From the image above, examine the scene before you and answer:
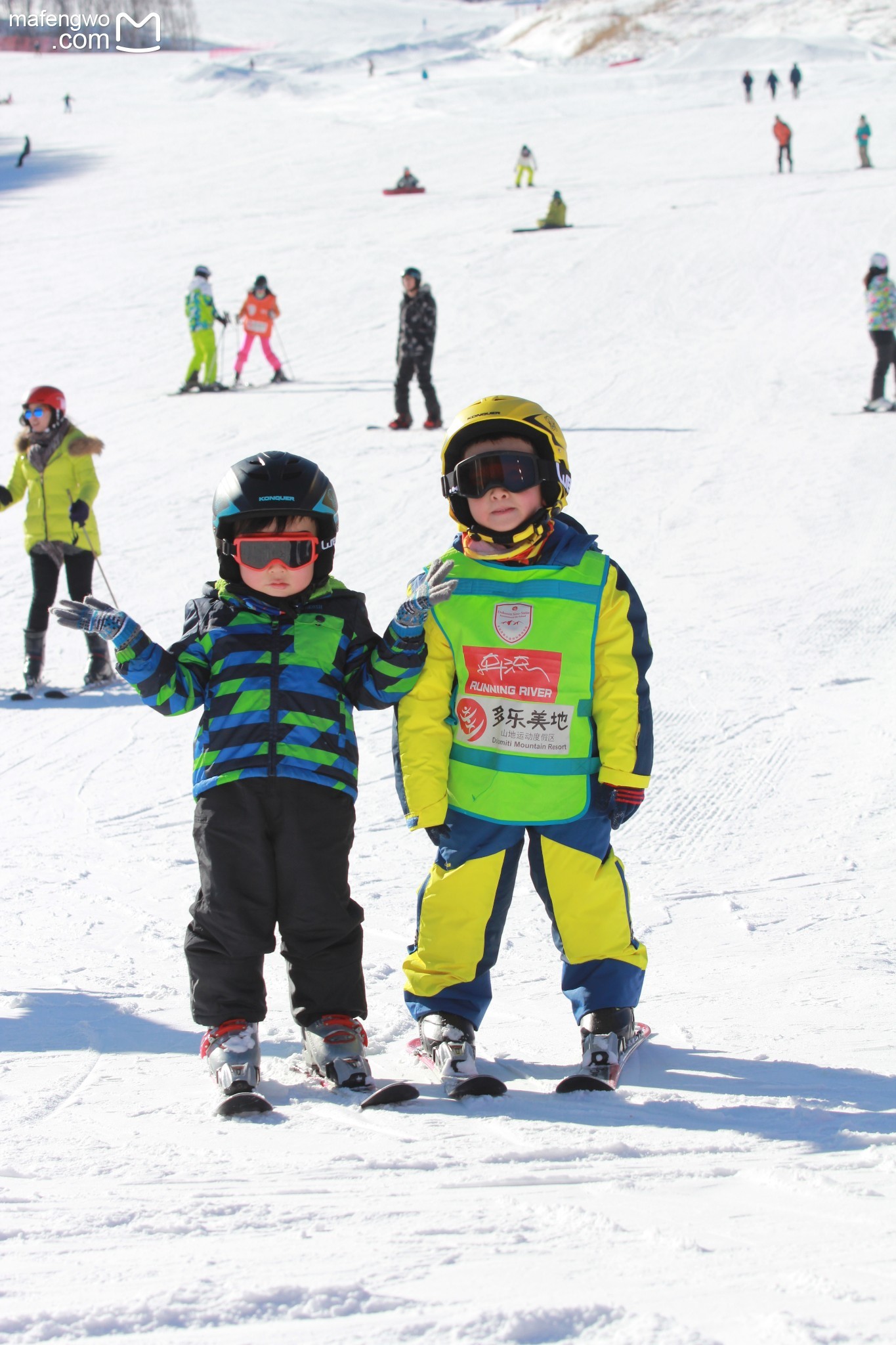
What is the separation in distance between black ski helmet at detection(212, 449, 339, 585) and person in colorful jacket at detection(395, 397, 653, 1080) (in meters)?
0.33

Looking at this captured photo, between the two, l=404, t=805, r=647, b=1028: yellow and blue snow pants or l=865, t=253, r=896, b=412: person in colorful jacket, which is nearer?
l=404, t=805, r=647, b=1028: yellow and blue snow pants

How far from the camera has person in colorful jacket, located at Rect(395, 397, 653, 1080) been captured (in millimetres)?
2889

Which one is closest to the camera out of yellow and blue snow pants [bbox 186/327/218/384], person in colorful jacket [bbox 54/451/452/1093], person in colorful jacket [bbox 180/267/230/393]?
person in colorful jacket [bbox 54/451/452/1093]

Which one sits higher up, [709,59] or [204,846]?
[709,59]

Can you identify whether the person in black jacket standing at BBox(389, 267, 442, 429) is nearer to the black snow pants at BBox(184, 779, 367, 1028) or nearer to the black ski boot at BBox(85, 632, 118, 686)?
the black ski boot at BBox(85, 632, 118, 686)

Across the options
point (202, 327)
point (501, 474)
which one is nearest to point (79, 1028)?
point (501, 474)

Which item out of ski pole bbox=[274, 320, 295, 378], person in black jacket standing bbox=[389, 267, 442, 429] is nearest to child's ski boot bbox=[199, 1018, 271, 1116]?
person in black jacket standing bbox=[389, 267, 442, 429]

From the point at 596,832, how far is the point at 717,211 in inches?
947

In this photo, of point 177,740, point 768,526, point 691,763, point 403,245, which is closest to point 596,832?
point 691,763

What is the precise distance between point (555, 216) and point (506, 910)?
901 inches

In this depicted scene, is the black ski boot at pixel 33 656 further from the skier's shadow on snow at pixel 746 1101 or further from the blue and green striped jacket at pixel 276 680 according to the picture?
the skier's shadow on snow at pixel 746 1101

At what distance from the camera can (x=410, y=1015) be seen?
3.08m

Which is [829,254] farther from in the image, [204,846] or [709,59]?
[709,59]

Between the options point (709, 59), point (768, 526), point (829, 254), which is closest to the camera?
point (768, 526)
